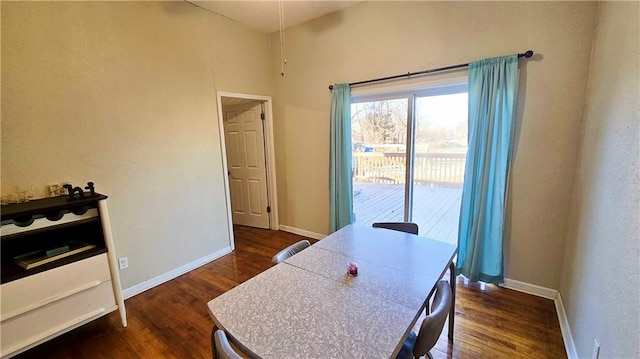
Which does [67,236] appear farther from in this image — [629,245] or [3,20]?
[629,245]

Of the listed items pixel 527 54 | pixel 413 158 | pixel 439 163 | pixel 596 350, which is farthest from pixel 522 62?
pixel 596 350

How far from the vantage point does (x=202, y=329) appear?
2.02m

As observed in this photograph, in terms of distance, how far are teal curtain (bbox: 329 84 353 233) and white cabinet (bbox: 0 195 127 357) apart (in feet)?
7.45

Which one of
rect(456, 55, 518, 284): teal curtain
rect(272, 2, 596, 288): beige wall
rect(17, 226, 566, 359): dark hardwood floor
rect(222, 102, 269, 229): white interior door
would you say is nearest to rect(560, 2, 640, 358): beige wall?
rect(272, 2, 596, 288): beige wall

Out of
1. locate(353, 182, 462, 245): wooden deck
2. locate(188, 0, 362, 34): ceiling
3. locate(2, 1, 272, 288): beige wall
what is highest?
locate(188, 0, 362, 34): ceiling

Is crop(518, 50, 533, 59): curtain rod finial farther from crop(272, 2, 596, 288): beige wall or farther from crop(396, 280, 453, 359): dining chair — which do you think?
crop(396, 280, 453, 359): dining chair

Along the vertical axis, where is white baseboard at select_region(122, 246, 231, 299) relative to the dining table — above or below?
below

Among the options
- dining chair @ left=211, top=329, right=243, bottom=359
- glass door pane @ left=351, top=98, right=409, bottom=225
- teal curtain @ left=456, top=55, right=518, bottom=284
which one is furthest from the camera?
glass door pane @ left=351, top=98, right=409, bottom=225

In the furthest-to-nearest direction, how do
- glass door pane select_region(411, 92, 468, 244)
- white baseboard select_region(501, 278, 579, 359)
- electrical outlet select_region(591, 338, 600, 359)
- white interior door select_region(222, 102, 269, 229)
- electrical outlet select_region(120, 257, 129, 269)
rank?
white interior door select_region(222, 102, 269, 229), glass door pane select_region(411, 92, 468, 244), electrical outlet select_region(120, 257, 129, 269), white baseboard select_region(501, 278, 579, 359), electrical outlet select_region(591, 338, 600, 359)

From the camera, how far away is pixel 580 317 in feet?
5.27

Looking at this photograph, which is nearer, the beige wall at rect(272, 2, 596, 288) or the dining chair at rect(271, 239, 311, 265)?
the dining chair at rect(271, 239, 311, 265)

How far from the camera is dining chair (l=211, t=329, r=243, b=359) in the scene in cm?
86

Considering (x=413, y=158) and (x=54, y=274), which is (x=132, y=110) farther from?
(x=413, y=158)

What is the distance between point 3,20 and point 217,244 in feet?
8.59
